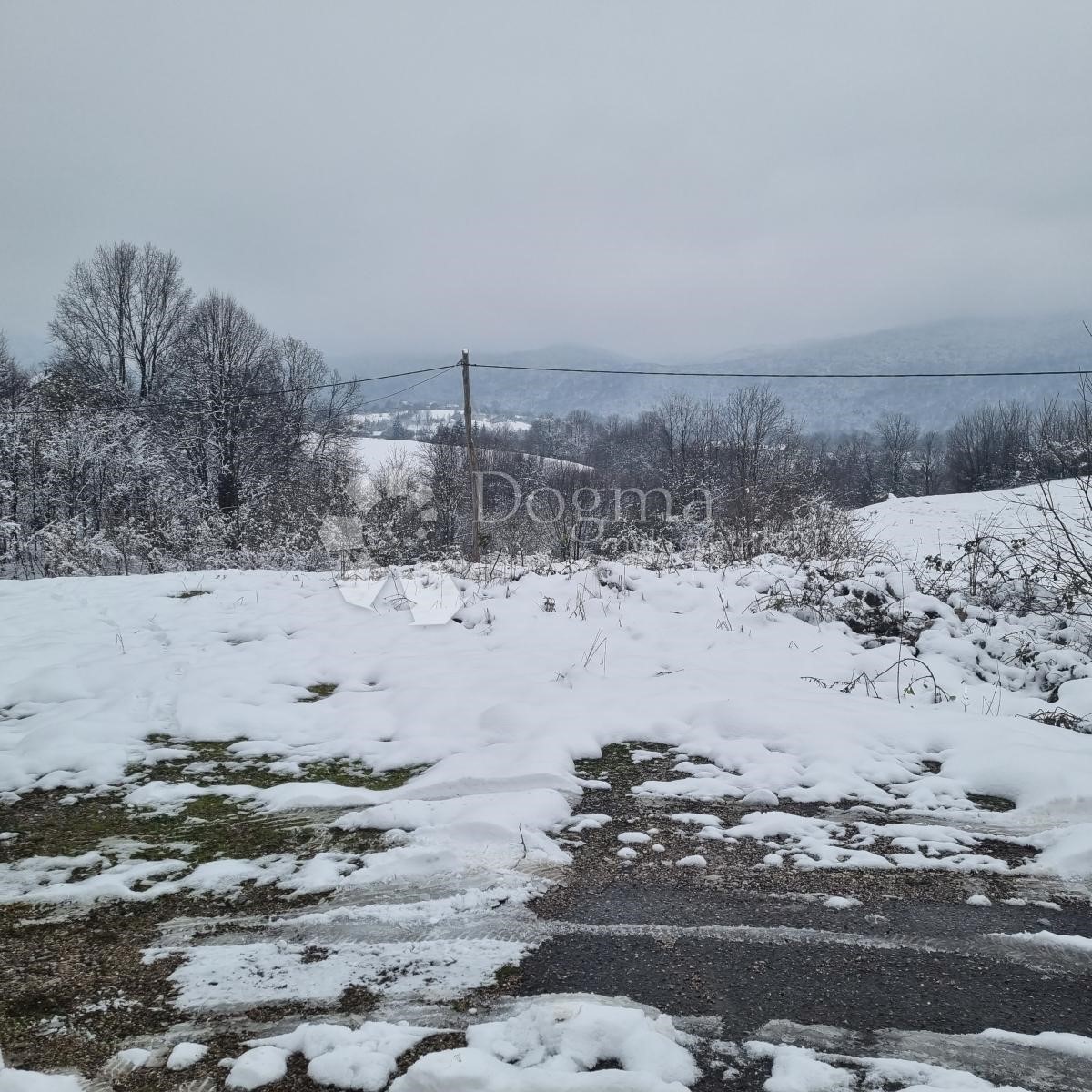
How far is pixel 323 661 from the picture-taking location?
6102 mm

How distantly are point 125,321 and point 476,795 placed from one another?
3462cm

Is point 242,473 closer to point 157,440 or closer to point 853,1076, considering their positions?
point 157,440

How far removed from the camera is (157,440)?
26.2 meters

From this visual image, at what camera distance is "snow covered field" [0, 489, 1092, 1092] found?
6.80ft

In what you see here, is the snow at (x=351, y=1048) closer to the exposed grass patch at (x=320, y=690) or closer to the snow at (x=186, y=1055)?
the snow at (x=186, y=1055)

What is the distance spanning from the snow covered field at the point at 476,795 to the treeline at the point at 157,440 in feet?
39.4

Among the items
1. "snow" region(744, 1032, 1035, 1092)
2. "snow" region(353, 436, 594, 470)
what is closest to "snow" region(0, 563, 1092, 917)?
"snow" region(744, 1032, 1035, 1092)

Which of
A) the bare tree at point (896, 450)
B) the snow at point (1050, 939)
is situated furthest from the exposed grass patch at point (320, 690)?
the bare tree at point (896, 450)

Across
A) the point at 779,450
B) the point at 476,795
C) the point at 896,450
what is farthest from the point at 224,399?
the point at 896,450

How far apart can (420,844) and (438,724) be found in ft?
4.86

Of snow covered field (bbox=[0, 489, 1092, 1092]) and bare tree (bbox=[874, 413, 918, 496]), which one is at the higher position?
bare tree (bbox=[874, 413, 918, 496])

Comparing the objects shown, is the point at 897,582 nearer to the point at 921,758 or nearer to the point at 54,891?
the point at 921,758

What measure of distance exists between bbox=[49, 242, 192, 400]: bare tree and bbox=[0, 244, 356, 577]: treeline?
0.18ft

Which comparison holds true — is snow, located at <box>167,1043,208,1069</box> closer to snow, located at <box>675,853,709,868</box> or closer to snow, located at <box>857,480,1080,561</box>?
snow, located at <box>675,853,709,868</box>
